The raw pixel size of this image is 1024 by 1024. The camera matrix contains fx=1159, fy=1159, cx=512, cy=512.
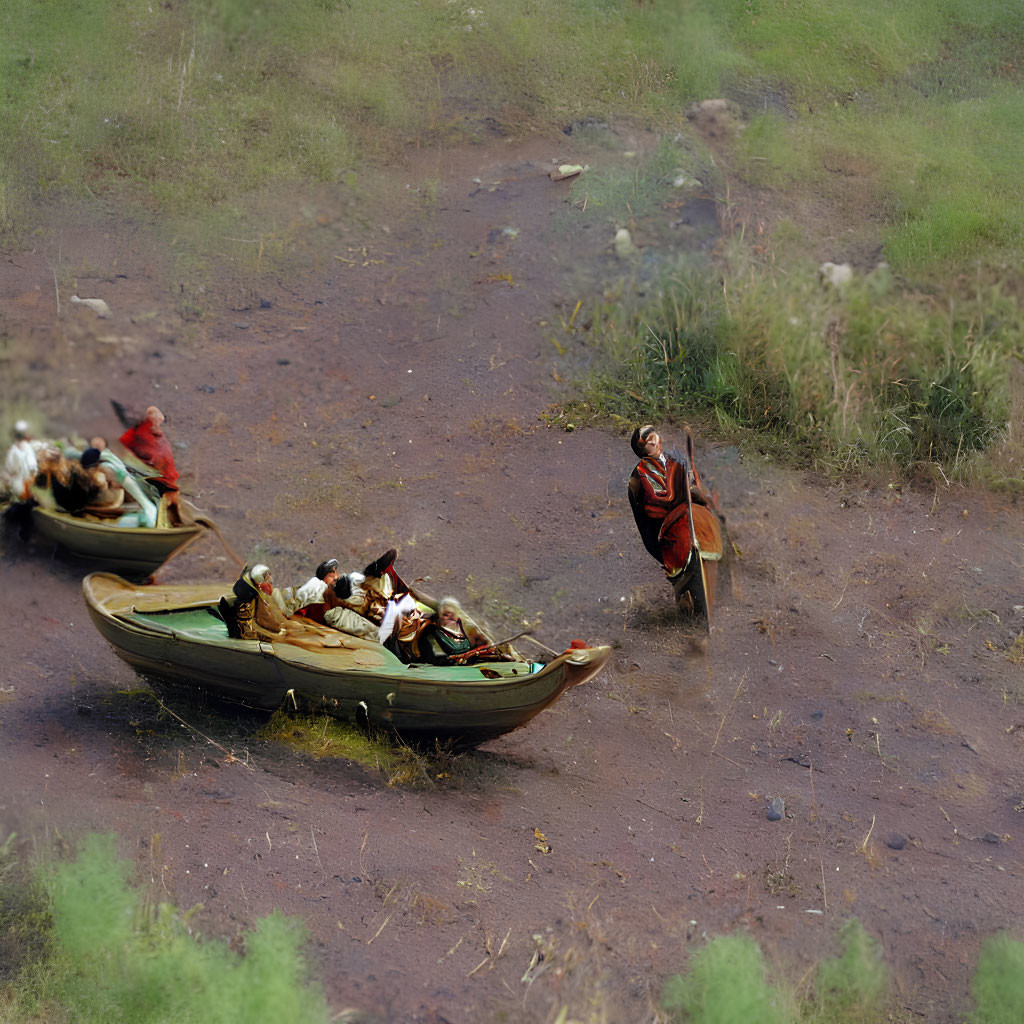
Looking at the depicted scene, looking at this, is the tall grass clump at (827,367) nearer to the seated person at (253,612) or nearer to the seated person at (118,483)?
the seated person at (118,483)

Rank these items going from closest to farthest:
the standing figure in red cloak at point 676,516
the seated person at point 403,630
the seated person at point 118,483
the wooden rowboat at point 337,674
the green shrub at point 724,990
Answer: the green shrub at point 724,990 < the wooden rowboat at point 337,674 < the seated person at point 403,630 < the seated person at point 118,483 < the standing figure in red cloak at point 676,516

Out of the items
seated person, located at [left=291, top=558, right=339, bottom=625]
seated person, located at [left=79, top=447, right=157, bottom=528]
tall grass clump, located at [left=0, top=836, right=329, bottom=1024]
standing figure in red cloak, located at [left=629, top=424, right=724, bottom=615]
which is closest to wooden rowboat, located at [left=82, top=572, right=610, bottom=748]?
seated person, located at [left=291, top=558, right=339, bottom=625]

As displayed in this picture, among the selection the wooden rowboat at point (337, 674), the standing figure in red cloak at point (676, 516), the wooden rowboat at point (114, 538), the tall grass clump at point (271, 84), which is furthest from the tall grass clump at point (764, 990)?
the tall grass clump at point (271, 84)

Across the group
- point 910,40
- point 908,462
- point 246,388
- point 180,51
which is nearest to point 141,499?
point 246,388

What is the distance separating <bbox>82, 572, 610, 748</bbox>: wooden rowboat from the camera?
7727mm

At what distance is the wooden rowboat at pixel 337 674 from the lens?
25.3 feet

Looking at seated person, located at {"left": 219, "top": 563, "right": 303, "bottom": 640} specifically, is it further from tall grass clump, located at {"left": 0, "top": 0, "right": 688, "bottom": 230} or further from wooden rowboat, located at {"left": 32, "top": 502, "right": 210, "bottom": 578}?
tall grass clump, located at {"left": 0, "top": 0, "right": 688, "bottom": 230}

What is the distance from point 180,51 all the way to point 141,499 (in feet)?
31.8

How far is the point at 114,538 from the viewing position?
9.35 meters

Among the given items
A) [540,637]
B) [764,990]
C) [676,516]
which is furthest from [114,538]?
[764,990]

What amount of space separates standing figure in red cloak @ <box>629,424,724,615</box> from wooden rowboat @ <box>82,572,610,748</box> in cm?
221

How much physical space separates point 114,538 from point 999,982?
7096 mm

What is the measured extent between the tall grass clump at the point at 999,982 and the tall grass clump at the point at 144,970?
389 centimetres

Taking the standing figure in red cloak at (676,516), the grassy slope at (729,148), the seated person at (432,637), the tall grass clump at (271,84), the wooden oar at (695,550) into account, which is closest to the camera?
the seated person at (432,637)
